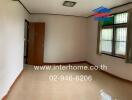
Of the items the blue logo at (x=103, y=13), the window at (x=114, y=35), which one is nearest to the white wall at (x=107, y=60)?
the window at (x=114, y=35)

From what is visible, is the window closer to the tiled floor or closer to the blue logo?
the blue logo

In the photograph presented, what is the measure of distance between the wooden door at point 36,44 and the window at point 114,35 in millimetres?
2554

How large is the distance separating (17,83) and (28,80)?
16.3 inches

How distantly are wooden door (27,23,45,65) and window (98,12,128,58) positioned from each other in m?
2.55

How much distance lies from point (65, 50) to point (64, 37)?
0.62m

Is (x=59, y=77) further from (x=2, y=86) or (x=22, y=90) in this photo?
(x=2, y=86)

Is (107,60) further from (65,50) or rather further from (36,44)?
(36,44)

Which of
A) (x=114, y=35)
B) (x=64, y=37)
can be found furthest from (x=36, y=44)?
(x=114, y=35)

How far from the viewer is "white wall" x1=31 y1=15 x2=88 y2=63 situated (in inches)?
282

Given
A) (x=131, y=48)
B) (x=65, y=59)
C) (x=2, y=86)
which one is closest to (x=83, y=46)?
(x=65, y=59)

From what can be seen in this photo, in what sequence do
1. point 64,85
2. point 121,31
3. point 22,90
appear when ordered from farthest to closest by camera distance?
1. point 121,31
2. point 64,85
3. point 22,90

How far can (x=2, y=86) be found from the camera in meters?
3.08

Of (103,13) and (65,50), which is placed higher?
(103,13)

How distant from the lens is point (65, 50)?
24.4 ft
